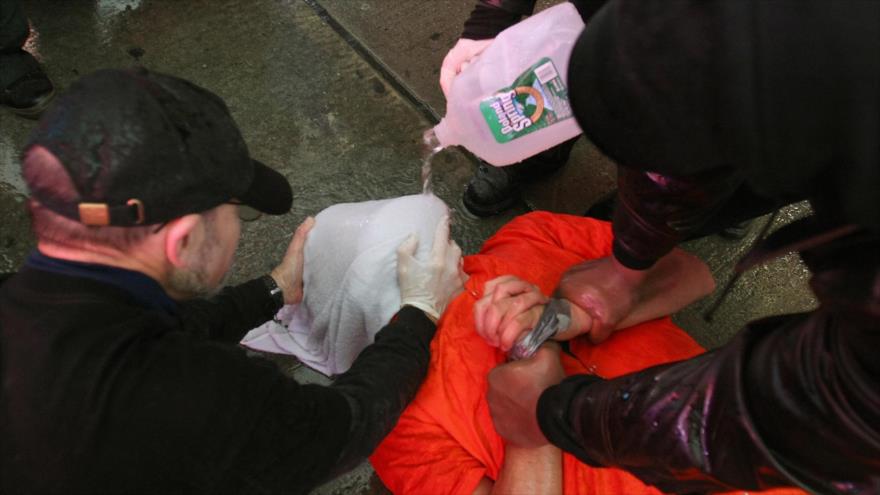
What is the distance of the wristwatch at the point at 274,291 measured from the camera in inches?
75.7

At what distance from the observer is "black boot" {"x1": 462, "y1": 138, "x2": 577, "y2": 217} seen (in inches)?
94.3

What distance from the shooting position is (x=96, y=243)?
1184 millimetres

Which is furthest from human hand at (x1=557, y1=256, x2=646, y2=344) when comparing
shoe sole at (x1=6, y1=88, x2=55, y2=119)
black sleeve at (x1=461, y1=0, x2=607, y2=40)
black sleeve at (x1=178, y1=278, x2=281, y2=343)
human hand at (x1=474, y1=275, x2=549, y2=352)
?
shoe sole at (x1=6, y1=88, x2=55, y2=119)

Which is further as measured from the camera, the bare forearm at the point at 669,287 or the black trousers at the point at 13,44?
the black trousers at the point at 13,44

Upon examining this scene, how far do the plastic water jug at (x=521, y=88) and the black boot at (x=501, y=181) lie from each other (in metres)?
0.42

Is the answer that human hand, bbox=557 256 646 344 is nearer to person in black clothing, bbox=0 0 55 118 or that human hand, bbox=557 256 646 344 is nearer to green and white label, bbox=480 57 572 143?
green and white label, bbox=480 57 572 143

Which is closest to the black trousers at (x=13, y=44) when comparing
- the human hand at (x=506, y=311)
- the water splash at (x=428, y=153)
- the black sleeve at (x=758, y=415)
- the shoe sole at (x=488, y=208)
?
the water splash at (x=428, y=153)

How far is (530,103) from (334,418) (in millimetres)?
996

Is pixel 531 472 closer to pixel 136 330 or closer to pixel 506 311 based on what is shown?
pixel 506 311

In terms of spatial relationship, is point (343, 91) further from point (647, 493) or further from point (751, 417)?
point (751, 417)

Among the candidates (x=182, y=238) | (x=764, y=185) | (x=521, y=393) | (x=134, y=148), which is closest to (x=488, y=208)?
(x=521, y=393)

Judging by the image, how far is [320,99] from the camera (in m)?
2.74

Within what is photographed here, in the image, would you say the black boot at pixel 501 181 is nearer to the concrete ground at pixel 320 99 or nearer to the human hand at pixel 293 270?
the concrete ground at pixel 320 99

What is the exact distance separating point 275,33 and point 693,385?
2.56m
